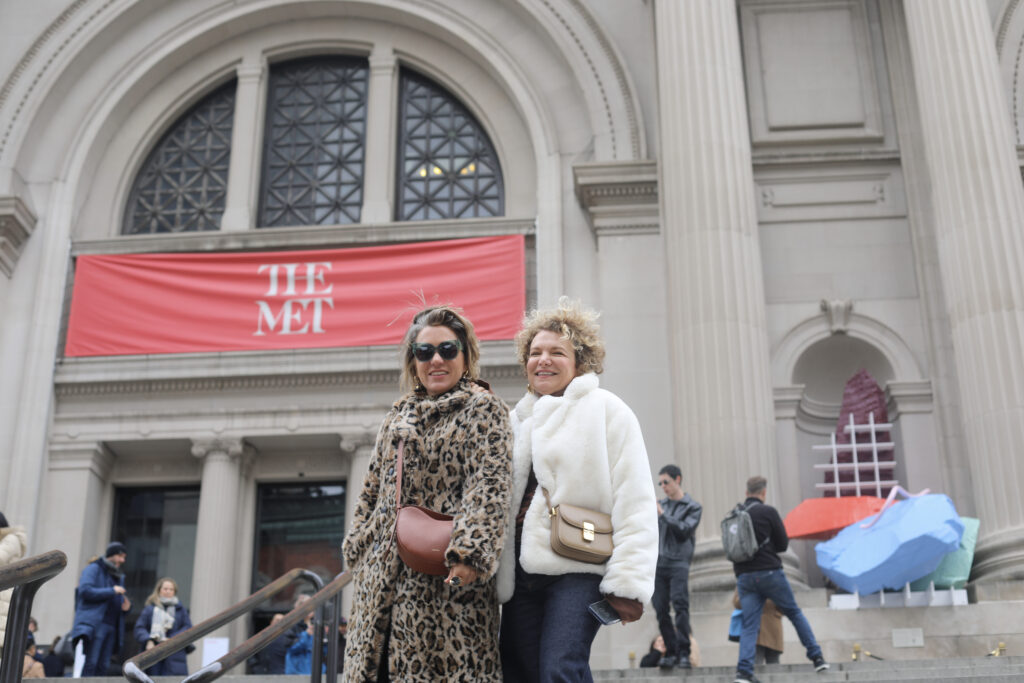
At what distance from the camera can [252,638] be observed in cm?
645

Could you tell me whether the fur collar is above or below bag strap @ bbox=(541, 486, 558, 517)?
above

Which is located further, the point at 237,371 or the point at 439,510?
the point at 237,371

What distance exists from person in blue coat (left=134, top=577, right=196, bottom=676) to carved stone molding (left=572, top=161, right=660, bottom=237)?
27.5ft

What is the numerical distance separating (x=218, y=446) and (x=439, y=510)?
13924 millimetres

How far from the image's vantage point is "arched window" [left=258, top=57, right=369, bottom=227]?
1914 cm

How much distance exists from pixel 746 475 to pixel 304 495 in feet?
25.9

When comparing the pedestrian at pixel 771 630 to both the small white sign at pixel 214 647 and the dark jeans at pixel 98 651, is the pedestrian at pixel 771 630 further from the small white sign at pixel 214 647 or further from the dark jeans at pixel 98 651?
the small white sign at pixel 214 647

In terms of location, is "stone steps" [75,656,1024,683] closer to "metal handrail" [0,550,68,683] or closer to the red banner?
"metal handrail" [0,550,68,683]

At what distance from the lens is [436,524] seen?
396cm

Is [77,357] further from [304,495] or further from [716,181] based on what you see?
[716,181]

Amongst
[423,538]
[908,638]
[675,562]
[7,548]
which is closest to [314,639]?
[7,548]

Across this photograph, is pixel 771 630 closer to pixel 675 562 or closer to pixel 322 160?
A: pixel 675 562

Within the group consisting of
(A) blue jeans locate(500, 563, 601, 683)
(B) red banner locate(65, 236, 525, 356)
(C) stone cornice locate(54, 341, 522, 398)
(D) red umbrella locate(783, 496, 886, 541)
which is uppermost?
(B) red banner locate(65, 236, 525, 356)

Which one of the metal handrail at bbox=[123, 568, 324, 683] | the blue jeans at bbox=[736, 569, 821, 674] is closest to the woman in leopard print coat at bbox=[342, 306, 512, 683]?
the metal handrail at bbox=[123, 568, 324, 683]
